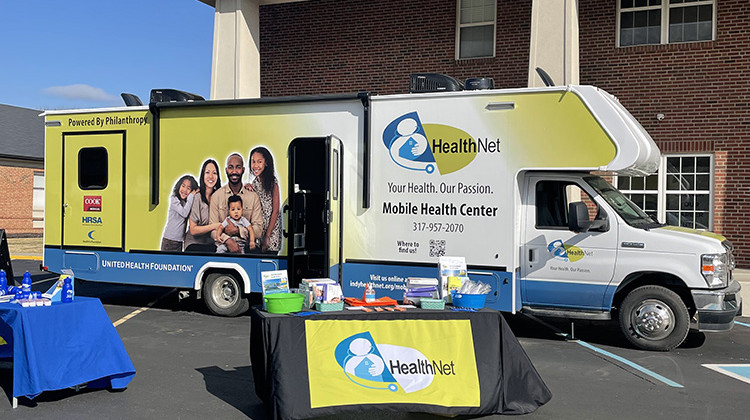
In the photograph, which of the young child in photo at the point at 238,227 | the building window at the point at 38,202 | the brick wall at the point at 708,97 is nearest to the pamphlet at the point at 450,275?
the young child in photo at the point at 238,227

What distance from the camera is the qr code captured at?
8.84 metres

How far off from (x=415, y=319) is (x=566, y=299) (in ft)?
11.7

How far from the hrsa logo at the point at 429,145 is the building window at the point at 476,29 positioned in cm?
712

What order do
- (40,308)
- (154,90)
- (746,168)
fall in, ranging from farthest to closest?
(746,168) → (154,90) → (40,308)

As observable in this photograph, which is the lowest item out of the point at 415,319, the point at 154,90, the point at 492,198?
the point at 415,319

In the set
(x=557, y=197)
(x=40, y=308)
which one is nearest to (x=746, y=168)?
(x=557, y=197)

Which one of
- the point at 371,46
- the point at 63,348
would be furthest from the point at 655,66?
the point at 63,348

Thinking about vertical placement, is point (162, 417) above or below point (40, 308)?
below

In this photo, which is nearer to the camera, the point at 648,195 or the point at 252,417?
the point at 252,417

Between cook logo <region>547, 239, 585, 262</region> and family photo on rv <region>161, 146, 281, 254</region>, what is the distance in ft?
11.7

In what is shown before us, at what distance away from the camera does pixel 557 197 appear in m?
8.64

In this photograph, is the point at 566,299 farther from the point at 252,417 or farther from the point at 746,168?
the point at 746,168

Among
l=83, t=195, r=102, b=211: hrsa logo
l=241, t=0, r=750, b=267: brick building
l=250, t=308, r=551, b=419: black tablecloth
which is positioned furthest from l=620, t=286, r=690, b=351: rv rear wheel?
l=83, t=195, r=102, b=211: hrsa logo

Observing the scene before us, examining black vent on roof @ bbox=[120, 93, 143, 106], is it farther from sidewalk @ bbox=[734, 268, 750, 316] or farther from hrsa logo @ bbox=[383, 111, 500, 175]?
sidewalk @ bbox=[734, 268, 750, 316]
